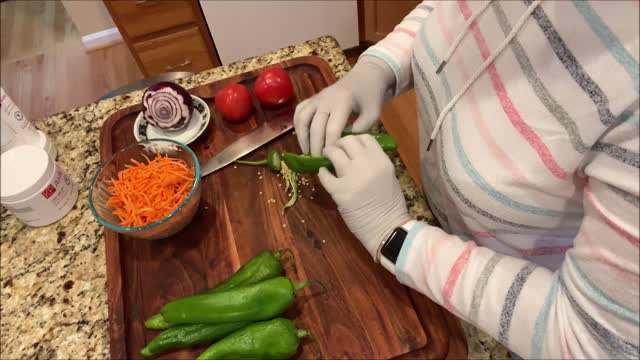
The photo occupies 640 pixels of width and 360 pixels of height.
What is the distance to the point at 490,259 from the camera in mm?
505

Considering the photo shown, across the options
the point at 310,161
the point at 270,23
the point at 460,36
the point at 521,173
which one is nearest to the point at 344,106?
the point at 310,161

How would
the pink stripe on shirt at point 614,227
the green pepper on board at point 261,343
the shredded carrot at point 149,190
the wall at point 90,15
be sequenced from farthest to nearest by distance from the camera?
the wall at point 90,15 → the shredded carrot at point 149,190 → the green pepper on board at point 261,343 → the pink stripe on shirt at point 614,227

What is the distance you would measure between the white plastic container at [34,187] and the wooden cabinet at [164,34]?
1142mm

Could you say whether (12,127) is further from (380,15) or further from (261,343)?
(380,15)

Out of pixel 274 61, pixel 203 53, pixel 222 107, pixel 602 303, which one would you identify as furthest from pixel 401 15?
pixel 602 303

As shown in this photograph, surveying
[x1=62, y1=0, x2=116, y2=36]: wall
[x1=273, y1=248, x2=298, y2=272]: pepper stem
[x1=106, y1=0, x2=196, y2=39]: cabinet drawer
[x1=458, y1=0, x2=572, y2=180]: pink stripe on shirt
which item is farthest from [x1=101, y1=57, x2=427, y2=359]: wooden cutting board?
[x1=62, y1=0, x2=116, y2=36]: wall

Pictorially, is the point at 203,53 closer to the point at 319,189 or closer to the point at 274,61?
the point at 274,61

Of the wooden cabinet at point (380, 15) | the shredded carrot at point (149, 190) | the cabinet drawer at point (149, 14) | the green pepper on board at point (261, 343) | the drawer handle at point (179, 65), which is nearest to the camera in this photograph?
the green pepper on board at point (261, 343)

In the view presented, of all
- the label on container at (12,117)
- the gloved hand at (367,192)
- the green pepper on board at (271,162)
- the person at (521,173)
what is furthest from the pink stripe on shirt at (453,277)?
the label on container at (12,117)

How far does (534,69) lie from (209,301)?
481 millimetres

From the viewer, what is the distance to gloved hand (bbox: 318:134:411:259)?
0.61 metres

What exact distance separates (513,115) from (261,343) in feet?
1.33

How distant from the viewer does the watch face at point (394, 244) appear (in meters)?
0.57

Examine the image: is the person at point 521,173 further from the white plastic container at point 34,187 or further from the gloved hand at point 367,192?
the white plastic container at point 34,187
